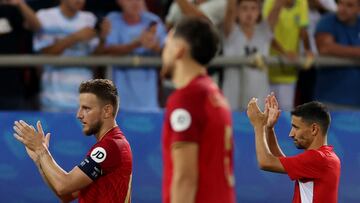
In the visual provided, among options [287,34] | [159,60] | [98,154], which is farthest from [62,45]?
[98,154]

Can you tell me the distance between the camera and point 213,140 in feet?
15.3

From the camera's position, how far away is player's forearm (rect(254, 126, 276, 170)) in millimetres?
5996

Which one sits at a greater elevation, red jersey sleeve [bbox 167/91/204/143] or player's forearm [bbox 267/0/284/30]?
player's forearm [bbox 267/0/284/30]

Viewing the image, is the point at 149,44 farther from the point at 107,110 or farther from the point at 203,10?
the point at 107,110

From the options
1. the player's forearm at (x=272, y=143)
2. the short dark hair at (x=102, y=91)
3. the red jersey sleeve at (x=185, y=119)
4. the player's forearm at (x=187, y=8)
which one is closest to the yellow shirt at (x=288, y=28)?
the player's forearm at (x=187, y=8)

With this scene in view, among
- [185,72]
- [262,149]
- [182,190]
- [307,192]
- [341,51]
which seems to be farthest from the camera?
[341,51]

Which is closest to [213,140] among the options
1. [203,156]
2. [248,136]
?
[203,156]

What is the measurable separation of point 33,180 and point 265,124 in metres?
3.34

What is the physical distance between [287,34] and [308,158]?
159 inches

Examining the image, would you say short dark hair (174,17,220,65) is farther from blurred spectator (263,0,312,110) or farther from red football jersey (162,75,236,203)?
blurred spectator (263,0,312,110)

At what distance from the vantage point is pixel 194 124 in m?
4.60

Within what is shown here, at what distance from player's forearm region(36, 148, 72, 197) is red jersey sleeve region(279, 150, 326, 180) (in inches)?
58.8

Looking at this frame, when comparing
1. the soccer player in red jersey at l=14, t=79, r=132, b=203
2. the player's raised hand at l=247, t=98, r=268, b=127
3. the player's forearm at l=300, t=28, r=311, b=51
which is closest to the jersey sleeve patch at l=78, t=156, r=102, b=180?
the soccer player in red jersey at l=14, t=79, r=132, b=203

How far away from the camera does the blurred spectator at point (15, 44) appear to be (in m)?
9.38
